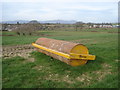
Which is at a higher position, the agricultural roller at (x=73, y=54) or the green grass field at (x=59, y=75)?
the agricultural roller at (x=73, y=54)

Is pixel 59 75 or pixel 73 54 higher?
pixel 73 54

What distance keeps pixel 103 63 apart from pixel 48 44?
3.07 m

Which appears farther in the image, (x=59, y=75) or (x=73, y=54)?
(x=73, y=54)

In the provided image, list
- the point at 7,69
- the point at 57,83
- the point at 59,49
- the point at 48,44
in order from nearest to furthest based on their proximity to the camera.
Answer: the point at 57,83, the point at 7,69, the point at 59,49, the point at 48,44

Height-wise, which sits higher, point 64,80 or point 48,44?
point 48,44

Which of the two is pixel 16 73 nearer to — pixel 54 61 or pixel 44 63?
pixel 44 63

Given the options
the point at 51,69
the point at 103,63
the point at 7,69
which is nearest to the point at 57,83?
the point at 51,69

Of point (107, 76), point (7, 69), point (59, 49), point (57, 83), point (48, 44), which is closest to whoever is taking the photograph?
point (57, 83)

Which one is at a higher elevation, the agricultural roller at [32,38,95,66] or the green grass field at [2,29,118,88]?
the agricultural roller at [32,38,95,66]

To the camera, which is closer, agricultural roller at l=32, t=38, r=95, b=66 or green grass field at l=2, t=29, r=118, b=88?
green grass field at l=2, t=29, r=118, b=88

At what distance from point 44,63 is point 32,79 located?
1.77 meters

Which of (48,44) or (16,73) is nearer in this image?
(16,73)

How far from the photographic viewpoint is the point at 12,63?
247 inches

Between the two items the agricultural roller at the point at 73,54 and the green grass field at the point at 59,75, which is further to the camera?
the agricultural roller at the point at 73,54
